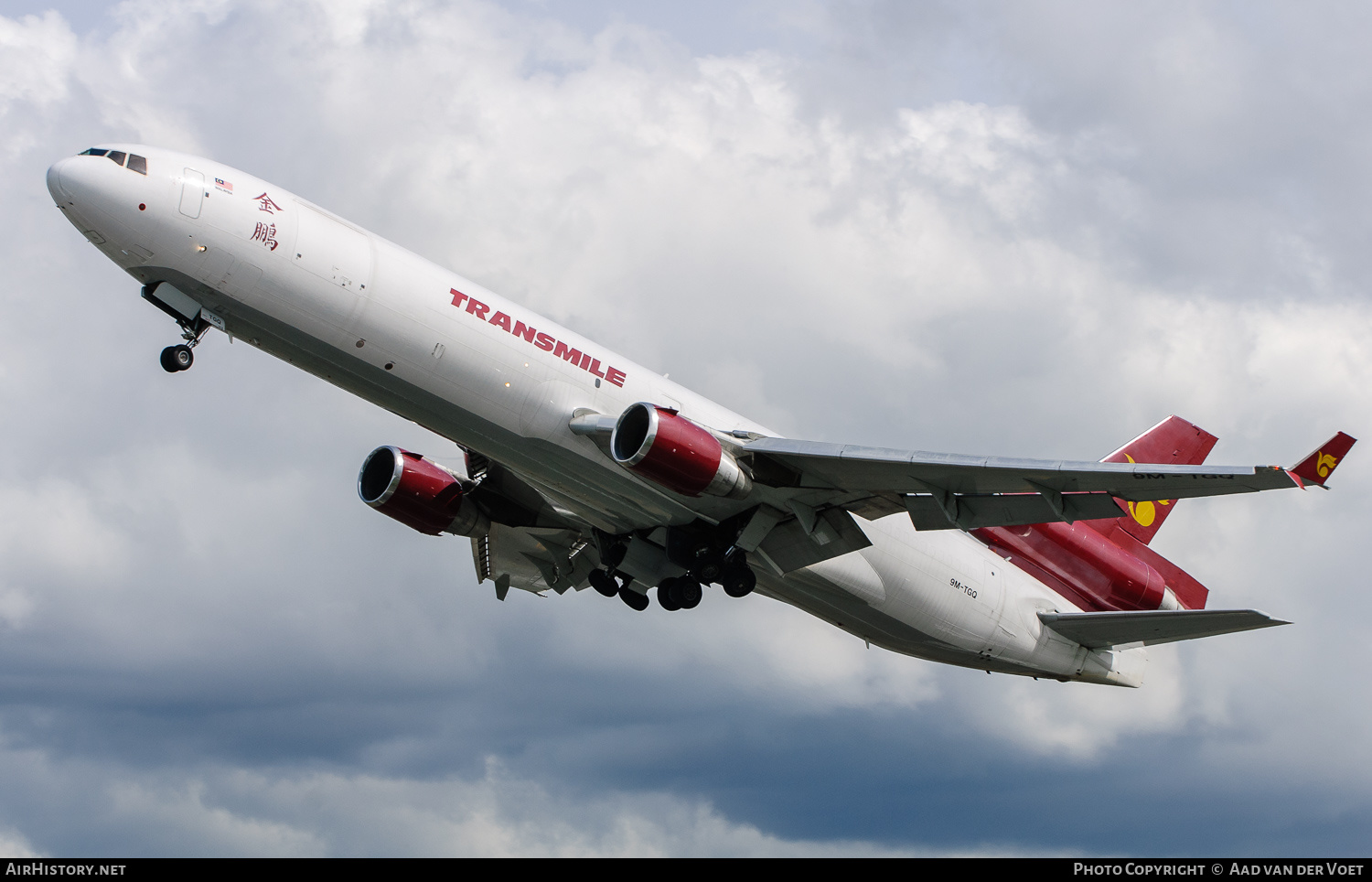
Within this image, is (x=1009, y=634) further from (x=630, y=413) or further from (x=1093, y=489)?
(x=630, y=413)

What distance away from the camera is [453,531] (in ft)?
118

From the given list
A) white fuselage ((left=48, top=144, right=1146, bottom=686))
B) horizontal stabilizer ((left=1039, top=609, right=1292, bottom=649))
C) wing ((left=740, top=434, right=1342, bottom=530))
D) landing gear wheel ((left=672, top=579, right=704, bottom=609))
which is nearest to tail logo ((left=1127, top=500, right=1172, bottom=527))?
horizontal stabilizer ((left=1039, top=609, right=1292, bottom=649))

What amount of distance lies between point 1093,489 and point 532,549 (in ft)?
57.4

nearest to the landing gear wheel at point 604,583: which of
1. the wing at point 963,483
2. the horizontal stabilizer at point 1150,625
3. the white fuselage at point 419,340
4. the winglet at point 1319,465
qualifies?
the white fuselage at point 419,340

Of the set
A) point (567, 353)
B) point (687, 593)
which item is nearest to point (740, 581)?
point (687, 593)

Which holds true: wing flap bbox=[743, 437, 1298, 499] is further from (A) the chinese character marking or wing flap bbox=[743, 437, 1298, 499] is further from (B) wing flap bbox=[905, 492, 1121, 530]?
(A) the chinese character marking

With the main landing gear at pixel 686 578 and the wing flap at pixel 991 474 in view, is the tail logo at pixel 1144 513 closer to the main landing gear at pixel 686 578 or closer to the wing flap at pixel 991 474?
the wing flap at pixel 991 474

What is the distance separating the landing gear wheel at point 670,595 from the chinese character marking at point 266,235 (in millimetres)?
13216

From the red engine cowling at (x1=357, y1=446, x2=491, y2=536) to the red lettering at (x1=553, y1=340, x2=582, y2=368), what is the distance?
8.13 metres

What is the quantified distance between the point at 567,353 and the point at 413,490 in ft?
27.7

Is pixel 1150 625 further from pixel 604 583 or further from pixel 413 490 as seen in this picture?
pixel 413 490

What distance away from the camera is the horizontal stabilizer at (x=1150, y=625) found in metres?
31.1
